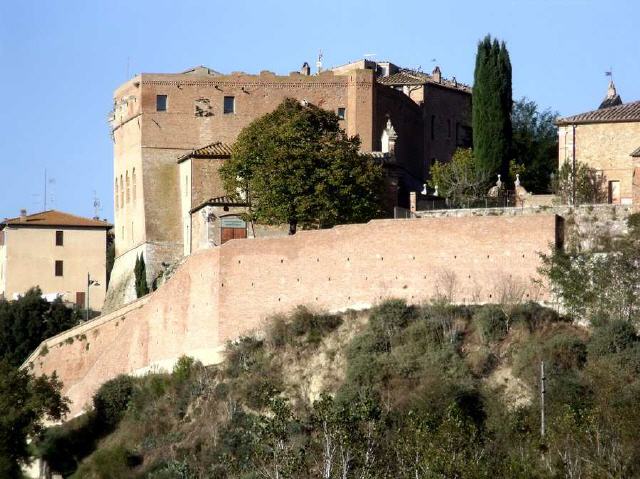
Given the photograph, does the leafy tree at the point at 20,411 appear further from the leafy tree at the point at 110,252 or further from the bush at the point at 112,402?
the leafy tree at the point at 110,252

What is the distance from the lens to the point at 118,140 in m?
70.1

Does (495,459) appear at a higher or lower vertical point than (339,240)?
lower

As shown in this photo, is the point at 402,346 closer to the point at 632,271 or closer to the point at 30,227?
the point at 632,271

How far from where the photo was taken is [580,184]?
54750mm

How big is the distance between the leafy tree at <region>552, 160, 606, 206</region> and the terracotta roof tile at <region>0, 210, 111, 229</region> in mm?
26181

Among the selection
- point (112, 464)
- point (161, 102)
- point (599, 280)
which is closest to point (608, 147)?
point (599, 280)

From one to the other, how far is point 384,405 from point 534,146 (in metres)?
20.0

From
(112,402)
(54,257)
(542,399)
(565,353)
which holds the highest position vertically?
(54,257)

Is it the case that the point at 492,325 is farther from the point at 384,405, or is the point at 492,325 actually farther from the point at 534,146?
the point at 534,146

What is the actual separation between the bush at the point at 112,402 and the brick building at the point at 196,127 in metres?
7.93

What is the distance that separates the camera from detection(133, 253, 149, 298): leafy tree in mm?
64875

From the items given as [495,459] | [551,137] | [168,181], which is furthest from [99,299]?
[495,459]

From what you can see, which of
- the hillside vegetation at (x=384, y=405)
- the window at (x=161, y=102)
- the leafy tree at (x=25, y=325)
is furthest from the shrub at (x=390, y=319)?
the leafy tree at (x=25, y=325)

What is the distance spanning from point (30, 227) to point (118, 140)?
8.52 metres
